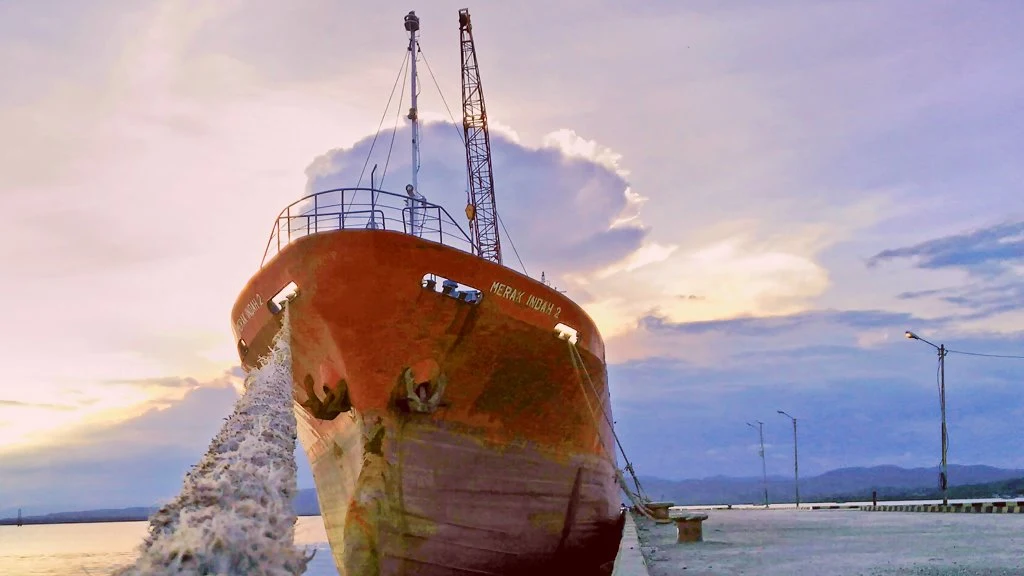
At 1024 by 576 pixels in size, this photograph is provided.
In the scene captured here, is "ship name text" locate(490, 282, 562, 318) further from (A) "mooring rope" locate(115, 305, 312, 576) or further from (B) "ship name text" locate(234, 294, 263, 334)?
(A) "mooring rope" locate(115, 305, 312, 576)

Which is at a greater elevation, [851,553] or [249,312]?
[249,312]

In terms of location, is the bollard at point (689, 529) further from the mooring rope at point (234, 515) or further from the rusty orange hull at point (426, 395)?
the mooring rope at point (234, 515)

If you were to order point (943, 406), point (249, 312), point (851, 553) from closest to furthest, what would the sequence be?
point (851, 553) → point (249, 312) → point (943, 406)

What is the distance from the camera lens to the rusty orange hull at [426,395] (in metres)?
11.6

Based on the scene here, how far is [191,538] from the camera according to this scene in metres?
4.13

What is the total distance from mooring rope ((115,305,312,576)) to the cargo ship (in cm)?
508

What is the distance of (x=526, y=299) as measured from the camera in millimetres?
13008

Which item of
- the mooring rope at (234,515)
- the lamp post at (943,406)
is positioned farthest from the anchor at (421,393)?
the lamp post at (943,406)

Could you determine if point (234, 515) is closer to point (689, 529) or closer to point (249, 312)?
point (249, 312)

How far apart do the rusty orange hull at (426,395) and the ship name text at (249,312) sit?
0.28 feet

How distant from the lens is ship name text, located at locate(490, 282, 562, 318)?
12.6 meters

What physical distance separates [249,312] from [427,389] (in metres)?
4.17

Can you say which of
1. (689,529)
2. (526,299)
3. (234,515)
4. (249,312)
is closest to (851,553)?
(689,529)

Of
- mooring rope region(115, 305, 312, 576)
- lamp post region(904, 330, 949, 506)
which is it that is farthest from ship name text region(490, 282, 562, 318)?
lamp post region(904, 330, 949, 506)
